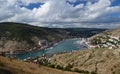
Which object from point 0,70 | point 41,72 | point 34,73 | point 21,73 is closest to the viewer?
point 0,70

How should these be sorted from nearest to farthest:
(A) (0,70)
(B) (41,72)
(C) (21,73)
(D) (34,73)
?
(A) (0,70)
(C) (21,73)
(D) (34,73)
(B) (41,72)

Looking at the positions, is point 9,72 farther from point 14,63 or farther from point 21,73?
point 14,63

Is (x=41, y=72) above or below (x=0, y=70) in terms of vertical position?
below

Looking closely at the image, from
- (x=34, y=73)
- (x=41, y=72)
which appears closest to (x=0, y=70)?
(x=34, y=73)

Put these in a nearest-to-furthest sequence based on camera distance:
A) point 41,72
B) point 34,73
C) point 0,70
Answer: point 0,70, point 34,73, point 41,72

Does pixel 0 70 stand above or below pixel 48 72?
above

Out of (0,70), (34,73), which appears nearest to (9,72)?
(0,70)

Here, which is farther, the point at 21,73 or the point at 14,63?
the point at 14,63

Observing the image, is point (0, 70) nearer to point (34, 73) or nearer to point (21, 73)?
point (21, 73)

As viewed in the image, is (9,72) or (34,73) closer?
(9,72)
